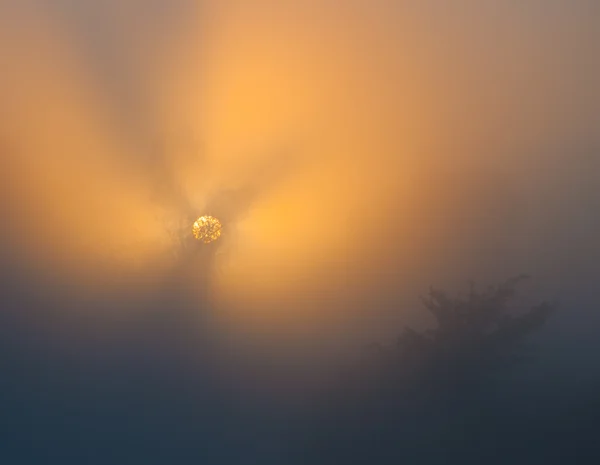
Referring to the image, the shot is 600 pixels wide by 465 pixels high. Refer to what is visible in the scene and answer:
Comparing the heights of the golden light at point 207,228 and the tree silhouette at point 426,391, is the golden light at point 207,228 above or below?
above

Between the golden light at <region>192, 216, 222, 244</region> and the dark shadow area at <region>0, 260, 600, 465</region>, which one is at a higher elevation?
the golden light at <region>192, 216, 222, 244</region>

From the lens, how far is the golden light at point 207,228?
304cm

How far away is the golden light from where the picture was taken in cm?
304

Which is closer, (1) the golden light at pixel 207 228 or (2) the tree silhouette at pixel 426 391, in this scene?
(1) the golden light at pixel 207 228

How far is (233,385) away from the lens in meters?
3.47

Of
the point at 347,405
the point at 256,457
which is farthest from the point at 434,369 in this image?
the point at 256,457

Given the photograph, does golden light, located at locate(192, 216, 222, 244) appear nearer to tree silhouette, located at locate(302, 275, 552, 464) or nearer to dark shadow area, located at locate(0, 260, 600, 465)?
dark shadow area, located at locate(0, 260, 600, 465)

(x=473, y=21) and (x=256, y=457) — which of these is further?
(x=256, y=457)

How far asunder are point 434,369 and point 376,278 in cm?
61

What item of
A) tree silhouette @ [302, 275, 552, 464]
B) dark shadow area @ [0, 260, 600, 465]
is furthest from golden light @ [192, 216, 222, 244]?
tree silhouette @ [302, 275, 552, 464]

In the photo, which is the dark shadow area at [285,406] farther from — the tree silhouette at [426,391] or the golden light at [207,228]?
the golden light at [207,228]

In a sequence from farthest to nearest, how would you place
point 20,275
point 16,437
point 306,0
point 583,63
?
point 16,437, point 20,275, point 583,63, point 306,0

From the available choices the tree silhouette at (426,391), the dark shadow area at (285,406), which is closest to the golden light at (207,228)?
the dark shadow area at (285,406)

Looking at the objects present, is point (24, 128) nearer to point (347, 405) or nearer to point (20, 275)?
point (20, 275)
